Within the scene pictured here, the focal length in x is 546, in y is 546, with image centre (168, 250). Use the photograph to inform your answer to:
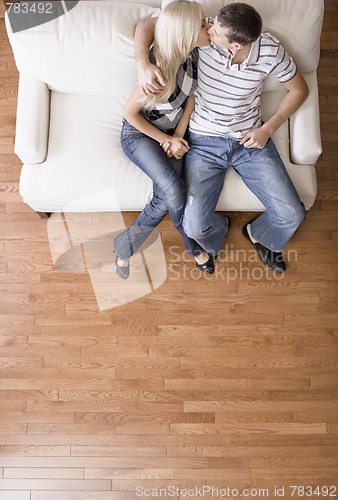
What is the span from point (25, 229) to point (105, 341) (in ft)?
1.92

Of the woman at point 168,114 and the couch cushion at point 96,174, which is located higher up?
the woman at point 168,114

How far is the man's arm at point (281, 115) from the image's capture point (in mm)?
1882

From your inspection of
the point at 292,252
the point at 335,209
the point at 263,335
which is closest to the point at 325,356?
the point at 263,335

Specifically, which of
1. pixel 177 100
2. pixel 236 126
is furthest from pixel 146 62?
pixel 236 126

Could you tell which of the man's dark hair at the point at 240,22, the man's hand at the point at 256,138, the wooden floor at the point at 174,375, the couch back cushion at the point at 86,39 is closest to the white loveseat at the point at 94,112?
the couch back cushion at the point at 86,39

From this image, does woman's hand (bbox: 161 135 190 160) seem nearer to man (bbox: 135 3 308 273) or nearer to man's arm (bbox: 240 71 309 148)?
man (bbox: 135 3 308 273)

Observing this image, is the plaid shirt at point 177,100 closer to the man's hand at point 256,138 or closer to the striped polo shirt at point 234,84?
the striped polo shirt at point 234,84

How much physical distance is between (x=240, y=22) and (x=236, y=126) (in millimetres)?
Result: 401

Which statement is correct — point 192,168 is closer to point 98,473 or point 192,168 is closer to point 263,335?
point 263,335

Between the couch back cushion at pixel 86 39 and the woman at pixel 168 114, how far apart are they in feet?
0.54

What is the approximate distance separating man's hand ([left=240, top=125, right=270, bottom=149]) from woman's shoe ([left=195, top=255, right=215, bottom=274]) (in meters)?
0.53

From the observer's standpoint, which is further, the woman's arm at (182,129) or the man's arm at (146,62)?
the woman's arm at (182,129)

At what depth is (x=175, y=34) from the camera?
165cm

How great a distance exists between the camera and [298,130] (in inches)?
76.5
